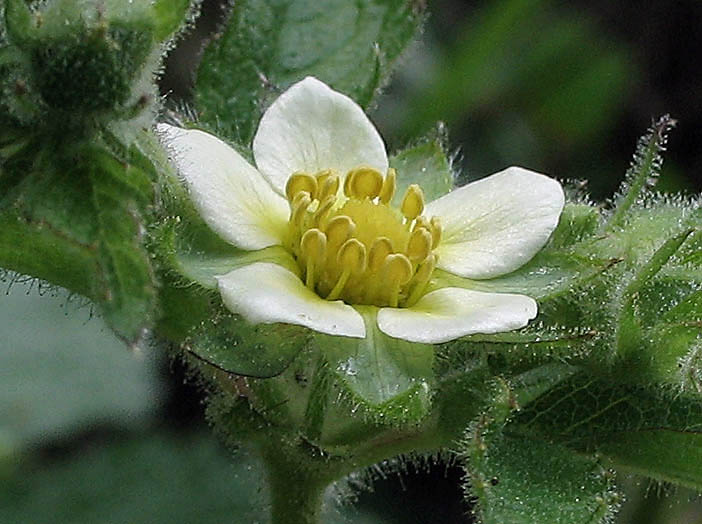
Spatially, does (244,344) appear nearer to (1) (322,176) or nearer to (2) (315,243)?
(2) (315,243)

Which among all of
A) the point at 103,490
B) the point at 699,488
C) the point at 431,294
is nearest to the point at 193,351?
the point at 431,294

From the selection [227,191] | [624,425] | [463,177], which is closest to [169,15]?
[227,191]

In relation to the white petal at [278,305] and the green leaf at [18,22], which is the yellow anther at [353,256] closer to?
the white petal at [278,305]

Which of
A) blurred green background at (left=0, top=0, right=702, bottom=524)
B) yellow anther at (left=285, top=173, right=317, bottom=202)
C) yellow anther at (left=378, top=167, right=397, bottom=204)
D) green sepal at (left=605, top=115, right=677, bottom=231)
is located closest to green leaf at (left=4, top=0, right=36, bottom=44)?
yellow anther at (left=285, top=173, right=317, bottom=202)

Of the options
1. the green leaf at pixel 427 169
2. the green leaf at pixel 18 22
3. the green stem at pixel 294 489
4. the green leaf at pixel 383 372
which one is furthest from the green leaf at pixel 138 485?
the green leaf at pixel 18 22

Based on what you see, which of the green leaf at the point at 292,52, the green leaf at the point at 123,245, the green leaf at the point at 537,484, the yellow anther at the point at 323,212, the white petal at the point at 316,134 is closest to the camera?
the green leaf at the point at 123,245

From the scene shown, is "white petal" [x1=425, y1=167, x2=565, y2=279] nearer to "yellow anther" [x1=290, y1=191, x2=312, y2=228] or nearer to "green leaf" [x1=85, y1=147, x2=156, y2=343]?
"yellow anther" [x1=290, y1=191, x2=312, y2=228]

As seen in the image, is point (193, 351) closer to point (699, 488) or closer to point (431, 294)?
point (431, 294)
